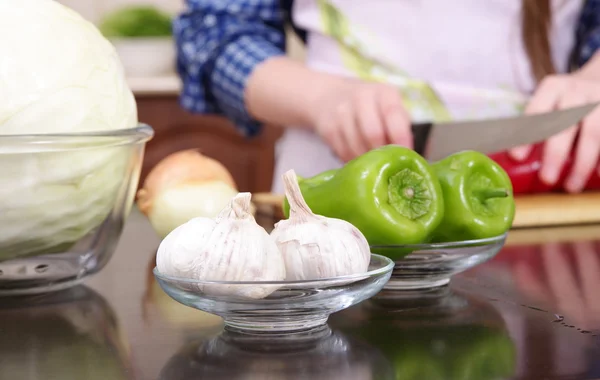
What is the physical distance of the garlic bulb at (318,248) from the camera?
505mm

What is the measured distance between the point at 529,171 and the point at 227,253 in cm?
76

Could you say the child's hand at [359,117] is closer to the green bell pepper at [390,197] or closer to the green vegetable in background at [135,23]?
the green bell pepper at [390,197]

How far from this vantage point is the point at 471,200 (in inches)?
26.7

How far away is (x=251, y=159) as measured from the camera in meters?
2.88

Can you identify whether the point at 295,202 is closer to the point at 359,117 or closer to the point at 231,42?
the point at 359,117

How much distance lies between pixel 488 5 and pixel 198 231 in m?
0.96

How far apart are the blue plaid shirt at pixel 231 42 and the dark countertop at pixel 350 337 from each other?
2.30 ft

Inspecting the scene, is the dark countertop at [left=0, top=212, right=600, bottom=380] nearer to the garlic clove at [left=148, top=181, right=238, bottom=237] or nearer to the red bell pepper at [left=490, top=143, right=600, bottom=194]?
the garlic clove at [left=148, top=181, right=238, bottom=237]

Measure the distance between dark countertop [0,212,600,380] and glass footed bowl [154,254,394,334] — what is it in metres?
0.01

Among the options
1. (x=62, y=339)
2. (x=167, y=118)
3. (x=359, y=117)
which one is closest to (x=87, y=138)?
(x=62, y=339)

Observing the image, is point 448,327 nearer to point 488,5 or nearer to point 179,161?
point 179,161

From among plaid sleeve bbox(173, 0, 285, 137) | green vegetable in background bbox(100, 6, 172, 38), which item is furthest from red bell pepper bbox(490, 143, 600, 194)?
green vegetable in background bbox(100, 6, 172, 38)

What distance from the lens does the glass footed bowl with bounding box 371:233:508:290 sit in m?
0.62

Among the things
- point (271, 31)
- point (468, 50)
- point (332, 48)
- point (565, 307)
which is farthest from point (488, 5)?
point (565, 307)
